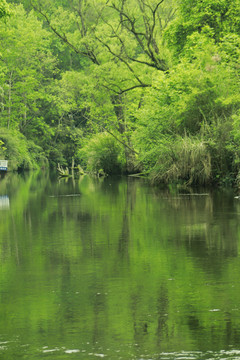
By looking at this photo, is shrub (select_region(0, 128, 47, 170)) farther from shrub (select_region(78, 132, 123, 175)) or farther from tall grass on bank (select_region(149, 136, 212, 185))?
tall grass on bank (select_region(149, 136, 212, 185))

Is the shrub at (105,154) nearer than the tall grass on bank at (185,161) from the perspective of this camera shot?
No

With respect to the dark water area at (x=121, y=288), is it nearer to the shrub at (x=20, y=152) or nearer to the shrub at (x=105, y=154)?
the shrub at (x=105, y=154)

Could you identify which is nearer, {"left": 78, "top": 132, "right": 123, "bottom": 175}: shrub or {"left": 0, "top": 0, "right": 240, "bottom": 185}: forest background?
{"left": 0, "top": 0, "right": 240, "bottom": 185}: forest background

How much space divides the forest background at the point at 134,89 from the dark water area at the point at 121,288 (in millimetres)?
12781

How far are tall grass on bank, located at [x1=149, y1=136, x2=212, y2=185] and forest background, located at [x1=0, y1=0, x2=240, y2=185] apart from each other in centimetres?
5

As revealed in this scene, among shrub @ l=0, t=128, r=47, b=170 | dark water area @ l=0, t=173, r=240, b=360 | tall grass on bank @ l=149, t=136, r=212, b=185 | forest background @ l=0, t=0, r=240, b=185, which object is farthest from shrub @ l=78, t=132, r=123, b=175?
dark water area @ l=0, t=173, r=240, b=360

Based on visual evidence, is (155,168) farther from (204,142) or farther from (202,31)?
(202,31)

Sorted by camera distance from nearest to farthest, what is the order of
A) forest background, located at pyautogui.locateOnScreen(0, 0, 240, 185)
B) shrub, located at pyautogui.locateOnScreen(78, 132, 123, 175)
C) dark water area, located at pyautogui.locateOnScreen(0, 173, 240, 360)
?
dark water area, located at pyautogui.locateOnScreen(0, 173, 240, 360) → forest background, located at pyautogui.locateOnScreen(0, 0, 240, 185) → shrub, located at pyautogui.locateOnScreen(78, 132, 123, 175)

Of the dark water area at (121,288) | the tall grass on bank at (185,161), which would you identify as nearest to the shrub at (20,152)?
the tall grass on bank at (185,161)

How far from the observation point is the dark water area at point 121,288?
5469 mm

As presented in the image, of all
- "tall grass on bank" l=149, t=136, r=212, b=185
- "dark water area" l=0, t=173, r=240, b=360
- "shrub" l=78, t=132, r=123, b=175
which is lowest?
"dark water area" l=0, t=173, r=240, b=360

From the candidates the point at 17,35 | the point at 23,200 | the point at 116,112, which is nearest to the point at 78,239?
the point at 23,200

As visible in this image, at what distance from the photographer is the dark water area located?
5.47 m

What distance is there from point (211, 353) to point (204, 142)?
22.8m
